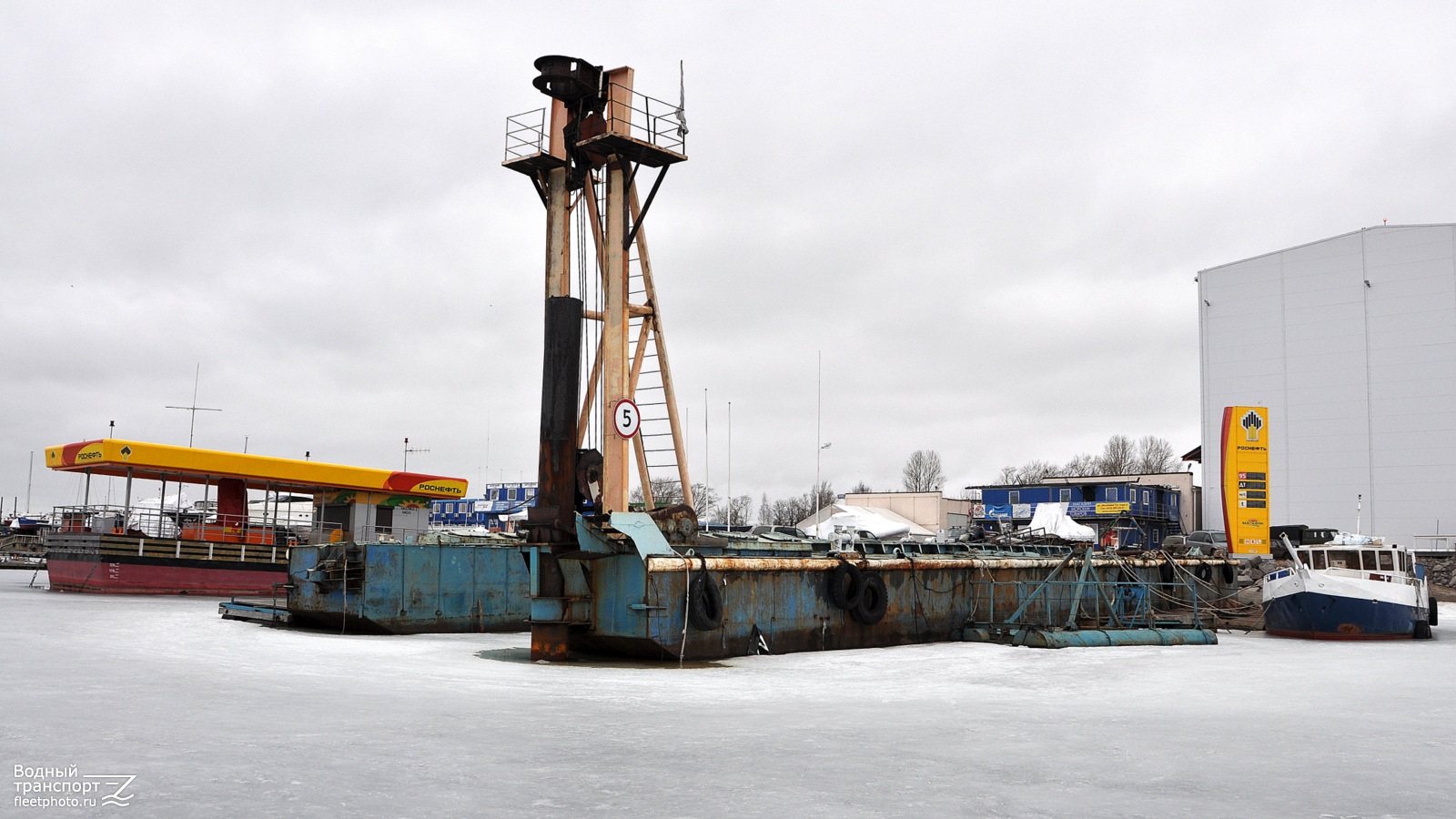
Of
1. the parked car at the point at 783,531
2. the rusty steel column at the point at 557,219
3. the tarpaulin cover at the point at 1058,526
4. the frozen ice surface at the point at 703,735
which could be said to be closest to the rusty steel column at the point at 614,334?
the rusty steel column at the point at 557,219

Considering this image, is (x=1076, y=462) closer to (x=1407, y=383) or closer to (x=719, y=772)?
(x=1407, y=383)

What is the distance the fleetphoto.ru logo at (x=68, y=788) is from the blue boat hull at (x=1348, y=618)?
25633 millimetres

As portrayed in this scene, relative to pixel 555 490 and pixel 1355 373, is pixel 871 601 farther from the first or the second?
pixel 1355 373

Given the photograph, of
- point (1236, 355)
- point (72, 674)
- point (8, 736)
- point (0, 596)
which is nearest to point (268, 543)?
point (0, 596)

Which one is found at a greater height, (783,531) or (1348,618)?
(783,531)

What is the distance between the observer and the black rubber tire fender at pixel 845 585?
19531mm

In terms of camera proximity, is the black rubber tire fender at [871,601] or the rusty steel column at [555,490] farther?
the black rubber tire fender at [871,601]

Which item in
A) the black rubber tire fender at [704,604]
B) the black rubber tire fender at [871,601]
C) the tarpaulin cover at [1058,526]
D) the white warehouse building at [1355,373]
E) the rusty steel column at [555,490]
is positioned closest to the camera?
the rusty steel column at [555,490]

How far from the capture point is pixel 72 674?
1093 cm

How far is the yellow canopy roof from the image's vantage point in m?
31.6

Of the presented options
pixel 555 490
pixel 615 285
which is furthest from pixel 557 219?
pixel 555 490

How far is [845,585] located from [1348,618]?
1331 centimetres

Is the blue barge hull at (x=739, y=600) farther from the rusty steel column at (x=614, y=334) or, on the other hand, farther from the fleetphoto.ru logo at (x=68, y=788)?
the fleetphoto.ru logo at (x=68, y=788)

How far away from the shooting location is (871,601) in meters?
20.2
